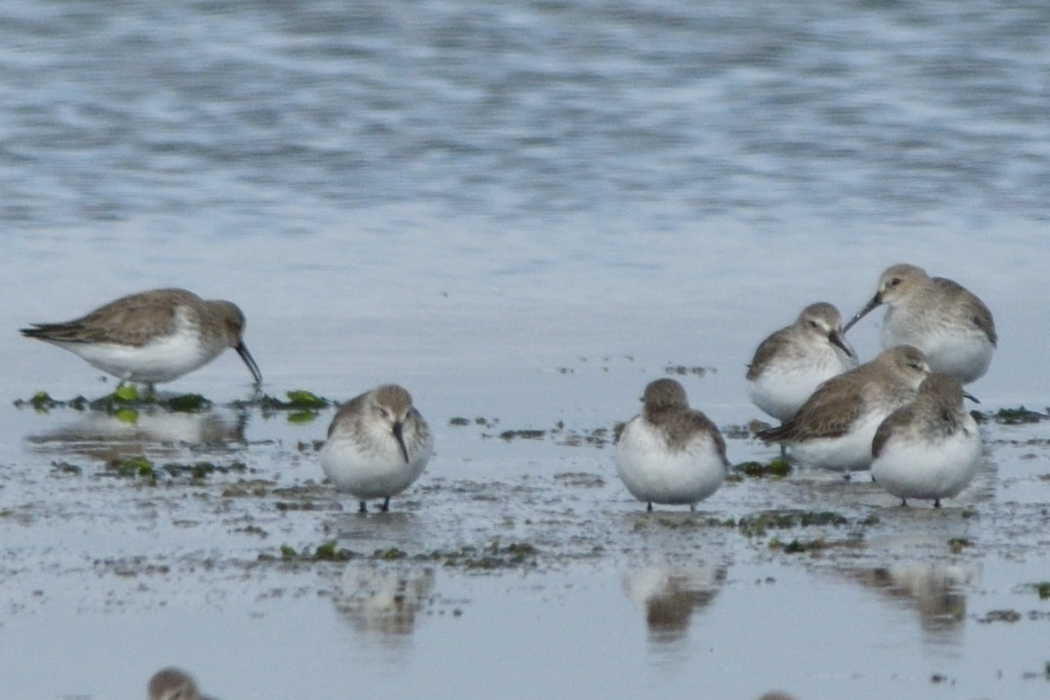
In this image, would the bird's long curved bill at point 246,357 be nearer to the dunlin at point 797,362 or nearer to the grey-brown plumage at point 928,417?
the dunlin at point 797,362

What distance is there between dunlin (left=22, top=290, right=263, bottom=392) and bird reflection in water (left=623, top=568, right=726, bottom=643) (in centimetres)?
663

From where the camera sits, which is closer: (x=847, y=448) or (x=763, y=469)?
(x=847, y=448)

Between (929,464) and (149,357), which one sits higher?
(149,357)

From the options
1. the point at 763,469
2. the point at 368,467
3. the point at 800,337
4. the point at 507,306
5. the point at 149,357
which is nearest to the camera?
the point at 368,467

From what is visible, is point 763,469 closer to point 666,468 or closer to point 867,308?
point 666,468

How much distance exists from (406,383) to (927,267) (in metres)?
6.46

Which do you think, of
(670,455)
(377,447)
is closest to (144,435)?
(377,447)

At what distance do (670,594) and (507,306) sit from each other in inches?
346

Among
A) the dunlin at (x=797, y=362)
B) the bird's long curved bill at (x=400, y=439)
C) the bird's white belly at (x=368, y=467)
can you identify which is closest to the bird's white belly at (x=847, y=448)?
the dunlin at (x=797, y=362)

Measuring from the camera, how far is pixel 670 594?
10.2 metres

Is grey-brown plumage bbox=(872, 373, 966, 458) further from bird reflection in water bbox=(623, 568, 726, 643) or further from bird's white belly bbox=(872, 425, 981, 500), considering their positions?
bird reflection in water bbox=(623, 568, 726, 643)

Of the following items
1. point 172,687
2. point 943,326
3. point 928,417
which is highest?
point 943,326

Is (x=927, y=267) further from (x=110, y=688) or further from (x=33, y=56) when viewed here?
(x=33, y=56)

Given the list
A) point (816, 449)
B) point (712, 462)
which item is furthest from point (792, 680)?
point (816, 449)
